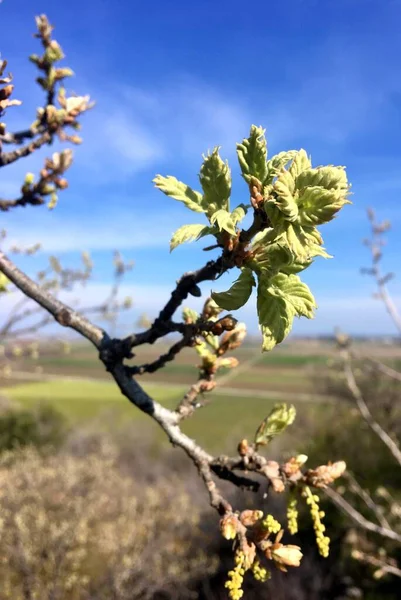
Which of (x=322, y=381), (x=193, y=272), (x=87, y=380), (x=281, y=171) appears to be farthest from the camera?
(x=87, y=380)

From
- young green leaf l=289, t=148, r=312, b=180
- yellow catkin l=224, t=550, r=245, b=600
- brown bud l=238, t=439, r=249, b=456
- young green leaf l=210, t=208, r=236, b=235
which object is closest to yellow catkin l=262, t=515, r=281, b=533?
yellow catkin l=224, t=550, r=245, b=600

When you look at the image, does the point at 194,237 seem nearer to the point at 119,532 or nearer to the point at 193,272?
the point at 193,272

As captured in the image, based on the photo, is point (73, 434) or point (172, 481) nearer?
point (172, 481)

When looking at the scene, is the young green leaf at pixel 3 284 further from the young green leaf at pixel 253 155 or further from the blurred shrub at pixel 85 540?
the blurred shrub at pixel 85 540

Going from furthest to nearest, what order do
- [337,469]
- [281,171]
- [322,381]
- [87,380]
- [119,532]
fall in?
[87,380] < [322,381] < [119,532] < [337,469] < [281,171]

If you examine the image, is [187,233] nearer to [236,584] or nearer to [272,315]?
[272,315]

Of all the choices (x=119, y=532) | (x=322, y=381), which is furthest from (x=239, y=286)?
(x=322, y=381)

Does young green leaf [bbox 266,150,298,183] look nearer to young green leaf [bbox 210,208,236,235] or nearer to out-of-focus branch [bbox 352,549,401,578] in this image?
young green leaf [bbox 210,208,236,235]
